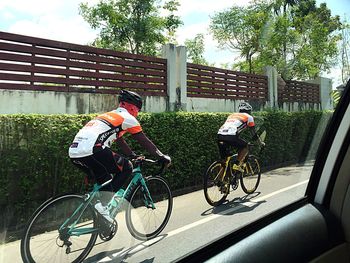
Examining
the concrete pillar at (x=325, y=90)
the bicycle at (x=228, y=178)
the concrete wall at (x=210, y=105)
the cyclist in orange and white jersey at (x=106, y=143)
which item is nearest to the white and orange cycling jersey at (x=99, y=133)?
the cyclist in orange and white jersey at (x=106, y=143)

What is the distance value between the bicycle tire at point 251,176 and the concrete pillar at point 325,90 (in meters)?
1.50

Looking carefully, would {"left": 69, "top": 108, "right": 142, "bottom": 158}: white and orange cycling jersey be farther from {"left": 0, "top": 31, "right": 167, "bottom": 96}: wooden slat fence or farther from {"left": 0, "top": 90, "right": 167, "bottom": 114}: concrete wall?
{"left": 0, "top": 31, "right": 167, "bottom": 96}: wooden slat fence

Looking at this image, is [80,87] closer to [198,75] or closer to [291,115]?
[198,75]

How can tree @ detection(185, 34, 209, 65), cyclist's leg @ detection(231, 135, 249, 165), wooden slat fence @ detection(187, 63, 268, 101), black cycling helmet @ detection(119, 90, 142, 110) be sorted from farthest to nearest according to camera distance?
cyclist's leg @ detection(231, 135, 249, 165) → wooden slat fence @ detection(187, 63, 268, 101) → tree @ detection(185, 34, 209, 65) → black cycling helmet @ detection(119, 90, 142, 110)

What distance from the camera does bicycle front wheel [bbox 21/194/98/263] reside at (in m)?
2.41

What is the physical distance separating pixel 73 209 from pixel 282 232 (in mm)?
1358

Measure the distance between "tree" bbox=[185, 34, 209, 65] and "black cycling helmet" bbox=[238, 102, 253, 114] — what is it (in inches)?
39.0

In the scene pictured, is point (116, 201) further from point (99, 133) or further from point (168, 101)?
point (168, 101)

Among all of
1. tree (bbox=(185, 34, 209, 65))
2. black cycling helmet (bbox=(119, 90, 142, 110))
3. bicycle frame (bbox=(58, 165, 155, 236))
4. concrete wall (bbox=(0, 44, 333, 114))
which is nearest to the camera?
concrete wall (bbox=(0, 44, 333, 114))

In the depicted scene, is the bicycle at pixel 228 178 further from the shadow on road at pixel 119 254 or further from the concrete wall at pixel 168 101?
the shadow on road at pixel 119 254

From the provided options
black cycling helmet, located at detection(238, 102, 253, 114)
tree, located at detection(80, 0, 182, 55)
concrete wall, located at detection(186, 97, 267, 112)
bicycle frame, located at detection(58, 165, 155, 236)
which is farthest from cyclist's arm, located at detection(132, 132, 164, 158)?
black cycling helmet, located at detection(238, 102, 253, 114)

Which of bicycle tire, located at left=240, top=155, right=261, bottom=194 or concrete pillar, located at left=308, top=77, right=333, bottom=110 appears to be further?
bicycle tire, located at left=240, top=155, right=261, bottom=194

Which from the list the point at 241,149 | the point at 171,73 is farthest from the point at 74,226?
the point at 241,149

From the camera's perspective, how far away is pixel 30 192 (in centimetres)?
264
